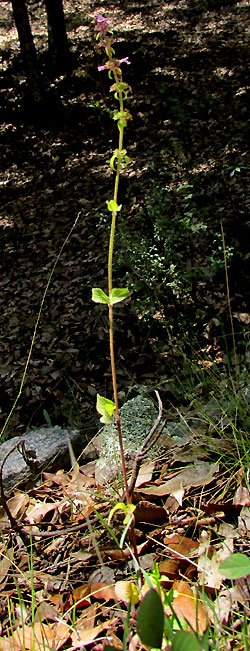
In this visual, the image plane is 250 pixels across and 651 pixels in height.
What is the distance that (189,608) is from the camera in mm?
1118

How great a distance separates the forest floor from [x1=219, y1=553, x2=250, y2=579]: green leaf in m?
0.08

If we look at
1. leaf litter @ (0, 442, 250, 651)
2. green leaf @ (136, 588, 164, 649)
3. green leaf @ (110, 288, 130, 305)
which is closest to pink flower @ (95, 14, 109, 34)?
green leaf @ (110, 288, 130, 305)

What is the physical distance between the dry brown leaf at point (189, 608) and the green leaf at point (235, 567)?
0.17 m

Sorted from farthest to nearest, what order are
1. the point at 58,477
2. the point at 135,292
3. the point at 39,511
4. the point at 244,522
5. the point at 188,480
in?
the point at 135,292 < the point at 58,477 < the point at 39,511 < the point at 188,480 < the point at 244,522

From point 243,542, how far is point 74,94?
8681 mm

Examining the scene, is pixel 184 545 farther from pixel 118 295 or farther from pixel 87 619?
pixel 118 295

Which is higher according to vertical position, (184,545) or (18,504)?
(184,545)

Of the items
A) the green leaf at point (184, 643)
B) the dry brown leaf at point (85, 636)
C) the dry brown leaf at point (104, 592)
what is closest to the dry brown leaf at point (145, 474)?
the dry brown leaf at point (104, 592)

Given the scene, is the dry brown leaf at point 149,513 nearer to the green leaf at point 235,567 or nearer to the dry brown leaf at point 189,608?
the dry brown leaf at point 189,608

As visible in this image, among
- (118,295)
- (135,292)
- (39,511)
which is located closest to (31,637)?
(39,511)

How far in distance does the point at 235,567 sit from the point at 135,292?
141 inches

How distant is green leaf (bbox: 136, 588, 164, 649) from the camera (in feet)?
2.88

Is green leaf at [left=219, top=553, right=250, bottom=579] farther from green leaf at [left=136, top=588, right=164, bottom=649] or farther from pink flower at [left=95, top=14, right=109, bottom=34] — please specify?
pink flower at [left=95, top=14, right=109, bottom=34]

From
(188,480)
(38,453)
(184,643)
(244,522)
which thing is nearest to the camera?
(184,643)
